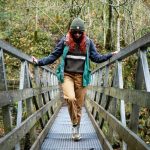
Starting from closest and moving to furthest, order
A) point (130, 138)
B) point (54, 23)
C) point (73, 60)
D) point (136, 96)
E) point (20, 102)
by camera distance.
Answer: point (136, 96) → point (130, 138) → point (20, 102) → point (73, 60) → point (54, 23)

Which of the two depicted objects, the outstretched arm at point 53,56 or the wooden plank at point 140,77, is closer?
the wooden plank at point 140,77

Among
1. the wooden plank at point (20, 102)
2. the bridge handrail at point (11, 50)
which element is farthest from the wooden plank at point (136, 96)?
the bridge handrail at point (11, 50)

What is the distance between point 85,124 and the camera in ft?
32.4

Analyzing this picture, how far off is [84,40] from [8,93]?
2.88 metres

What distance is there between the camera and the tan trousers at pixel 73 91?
7.04m

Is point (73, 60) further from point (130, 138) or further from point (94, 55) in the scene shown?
point (130, 138)

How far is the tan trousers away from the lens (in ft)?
23.1

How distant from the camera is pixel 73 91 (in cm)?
708

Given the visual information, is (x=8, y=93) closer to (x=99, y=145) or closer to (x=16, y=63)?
(x=99, y=145)

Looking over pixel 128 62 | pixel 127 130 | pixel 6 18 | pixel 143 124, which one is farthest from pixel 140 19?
pixel 127 130

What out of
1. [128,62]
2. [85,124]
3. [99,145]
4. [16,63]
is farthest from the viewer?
[16,63]

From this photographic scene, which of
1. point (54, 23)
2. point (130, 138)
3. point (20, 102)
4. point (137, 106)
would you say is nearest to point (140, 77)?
point (137, 106)

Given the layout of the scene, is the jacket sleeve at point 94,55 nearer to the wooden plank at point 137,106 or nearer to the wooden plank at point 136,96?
the wooden plank at point 136,96

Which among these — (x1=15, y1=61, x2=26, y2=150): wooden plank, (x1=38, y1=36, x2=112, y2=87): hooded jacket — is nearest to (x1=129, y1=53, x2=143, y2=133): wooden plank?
(x1=15, y1=61, x2=26, y2=150): wooden plank
